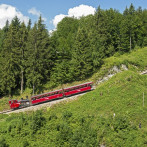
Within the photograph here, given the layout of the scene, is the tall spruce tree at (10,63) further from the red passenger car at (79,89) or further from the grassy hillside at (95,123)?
the red passenger car at (79,89)

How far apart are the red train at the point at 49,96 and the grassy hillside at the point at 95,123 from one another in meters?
3.54

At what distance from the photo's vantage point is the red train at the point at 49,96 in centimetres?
3274

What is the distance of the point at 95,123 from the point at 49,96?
49.3ft

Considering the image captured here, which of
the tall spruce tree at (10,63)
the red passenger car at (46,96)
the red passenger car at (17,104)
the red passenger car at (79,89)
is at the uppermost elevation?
the tall spruce tree at (10,63)

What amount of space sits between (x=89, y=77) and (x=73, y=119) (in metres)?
18.7

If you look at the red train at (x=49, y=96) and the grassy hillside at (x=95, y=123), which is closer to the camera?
the grassy hillside at (x=95, y=123)

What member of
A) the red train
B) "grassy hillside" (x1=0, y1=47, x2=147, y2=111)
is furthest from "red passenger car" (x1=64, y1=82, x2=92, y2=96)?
"grassy hillside" (x1=0, y1=47, x2=147, y2=111)

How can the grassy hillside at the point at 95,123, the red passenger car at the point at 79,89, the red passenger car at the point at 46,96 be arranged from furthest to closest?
the red passenger car at the point at 79,89, the red passenger car at the point at 46,96, the grassy hillside at the point at 95,123

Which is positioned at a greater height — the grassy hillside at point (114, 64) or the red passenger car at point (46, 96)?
the grassy hillside at point (114, 64)

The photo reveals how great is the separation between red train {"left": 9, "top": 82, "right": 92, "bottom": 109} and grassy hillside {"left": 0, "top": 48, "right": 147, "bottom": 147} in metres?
3.54

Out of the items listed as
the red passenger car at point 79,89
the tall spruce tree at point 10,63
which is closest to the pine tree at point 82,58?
the red passenger car at point 79,89

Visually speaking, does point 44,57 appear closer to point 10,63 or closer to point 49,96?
point 10,63

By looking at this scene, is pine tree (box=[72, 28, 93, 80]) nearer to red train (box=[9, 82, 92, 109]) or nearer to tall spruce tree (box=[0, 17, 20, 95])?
red train (box=[9, 82, 92, 109])

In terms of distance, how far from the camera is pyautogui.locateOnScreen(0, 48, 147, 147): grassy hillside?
58.6ft
